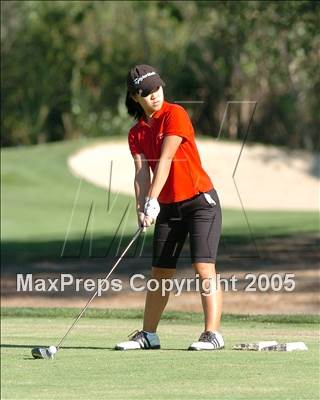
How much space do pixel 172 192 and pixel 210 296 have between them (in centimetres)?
75

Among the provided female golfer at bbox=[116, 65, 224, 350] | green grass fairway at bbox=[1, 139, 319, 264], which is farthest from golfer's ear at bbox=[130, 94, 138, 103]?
green grass fairway at bbox=[1, 139, 319, 264]

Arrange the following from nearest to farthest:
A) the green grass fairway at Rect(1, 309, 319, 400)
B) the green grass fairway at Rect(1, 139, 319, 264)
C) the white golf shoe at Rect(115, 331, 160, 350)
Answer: the green grass fairway at Rect(1, 309, 319, 400) → the white golf shoe at Rect(115, 331, 160, 350) → the green grass fairway at Rect(1, 139, 319, 264)

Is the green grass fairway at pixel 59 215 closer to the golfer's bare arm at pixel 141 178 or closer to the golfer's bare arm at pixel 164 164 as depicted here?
the golfer's bare arm at pixel 141 178

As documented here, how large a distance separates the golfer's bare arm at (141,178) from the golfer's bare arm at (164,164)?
28cm

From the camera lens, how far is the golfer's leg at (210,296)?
9.48 meters

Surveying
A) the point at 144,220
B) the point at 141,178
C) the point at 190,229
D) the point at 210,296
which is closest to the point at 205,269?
the point at 210,296

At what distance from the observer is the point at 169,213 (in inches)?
380

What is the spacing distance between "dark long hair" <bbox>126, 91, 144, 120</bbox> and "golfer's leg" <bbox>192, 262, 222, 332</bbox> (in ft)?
3.65

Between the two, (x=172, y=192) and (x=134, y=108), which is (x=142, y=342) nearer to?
(x=172, y=192)

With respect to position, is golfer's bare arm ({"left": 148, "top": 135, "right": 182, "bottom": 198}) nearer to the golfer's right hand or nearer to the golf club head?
the golfer's right hand

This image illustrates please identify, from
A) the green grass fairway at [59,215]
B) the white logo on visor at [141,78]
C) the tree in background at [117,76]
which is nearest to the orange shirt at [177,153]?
the white logo on visor at [141,78]

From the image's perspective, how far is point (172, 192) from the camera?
9.53 m

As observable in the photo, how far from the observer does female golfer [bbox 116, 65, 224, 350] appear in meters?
9.40

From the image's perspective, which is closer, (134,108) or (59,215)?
(134,108)
